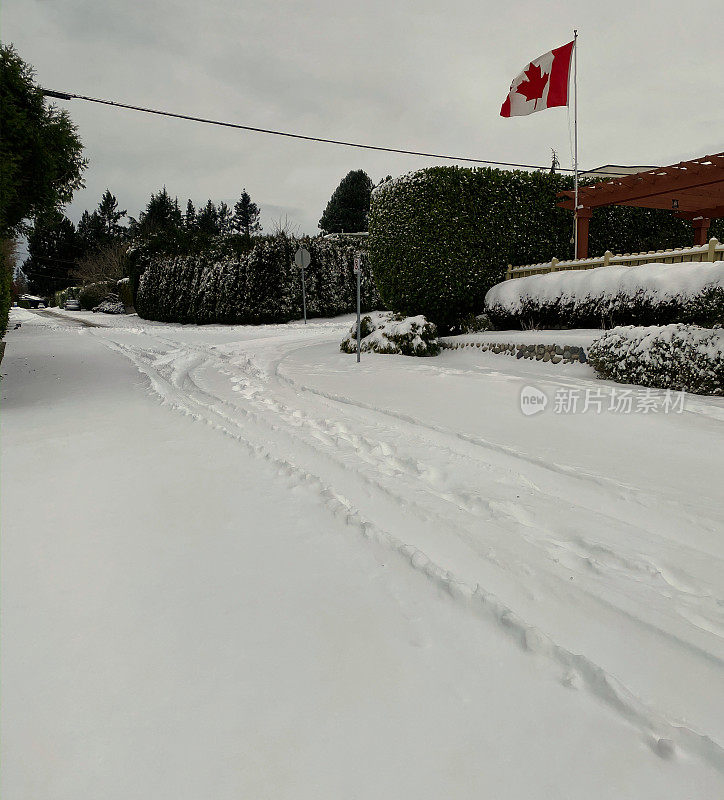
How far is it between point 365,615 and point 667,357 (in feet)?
17.1

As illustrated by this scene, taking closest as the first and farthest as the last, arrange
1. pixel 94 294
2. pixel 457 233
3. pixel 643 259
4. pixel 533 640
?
→ pixel 533 640 → pixel 643 259 → pixel 457 233 → pixel 94 294

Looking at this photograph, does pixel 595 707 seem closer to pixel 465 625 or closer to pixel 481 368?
pixel 465 625

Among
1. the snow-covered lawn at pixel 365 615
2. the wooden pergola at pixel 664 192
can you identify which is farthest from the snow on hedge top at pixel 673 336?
the wooden pergola at pixel 664 192

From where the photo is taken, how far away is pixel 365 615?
1.85m

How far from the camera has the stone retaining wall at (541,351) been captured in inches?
278

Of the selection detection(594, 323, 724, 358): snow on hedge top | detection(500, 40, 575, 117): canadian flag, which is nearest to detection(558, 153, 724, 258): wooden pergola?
detection(500, 40, 575, 117): canadian flag

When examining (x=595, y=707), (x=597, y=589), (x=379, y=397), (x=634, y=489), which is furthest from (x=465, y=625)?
(x=379, y=397)

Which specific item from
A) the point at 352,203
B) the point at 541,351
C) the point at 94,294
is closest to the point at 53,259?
the point at 94,294

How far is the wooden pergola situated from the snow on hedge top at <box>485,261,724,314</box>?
7.92 ft

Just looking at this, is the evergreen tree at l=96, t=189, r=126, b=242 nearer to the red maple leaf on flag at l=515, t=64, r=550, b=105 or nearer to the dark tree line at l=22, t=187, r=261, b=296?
the dark tree line at l=22, t=187, r=261, b=296

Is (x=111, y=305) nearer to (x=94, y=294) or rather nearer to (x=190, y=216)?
(x=94, y=294)

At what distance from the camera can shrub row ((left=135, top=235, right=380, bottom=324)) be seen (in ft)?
59.8

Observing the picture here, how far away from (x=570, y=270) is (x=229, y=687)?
351 inches

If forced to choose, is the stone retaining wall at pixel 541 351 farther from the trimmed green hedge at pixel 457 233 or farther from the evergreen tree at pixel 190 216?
the evergreen tree at pixel 190 216
